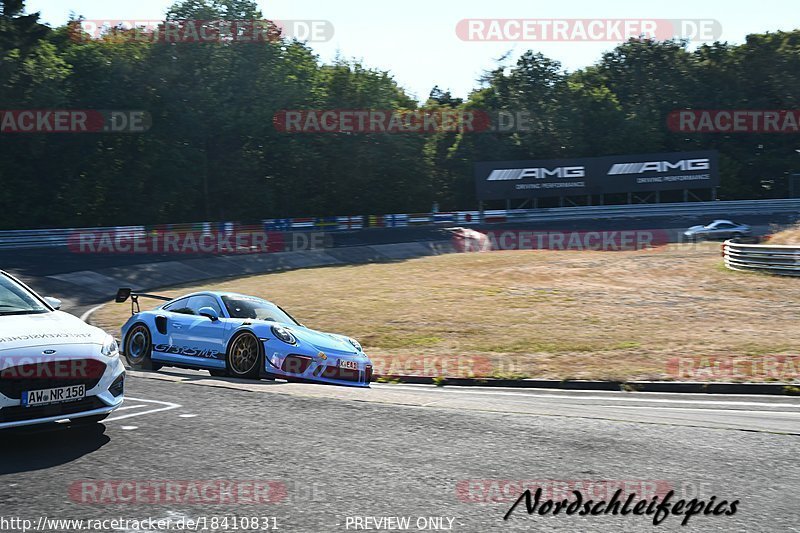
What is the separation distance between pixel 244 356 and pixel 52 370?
195 inches

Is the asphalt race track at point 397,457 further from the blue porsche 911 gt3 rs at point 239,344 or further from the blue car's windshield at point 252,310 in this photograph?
the blue car's windshield at point 252,310

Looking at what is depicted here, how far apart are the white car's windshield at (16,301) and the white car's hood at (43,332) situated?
152mm

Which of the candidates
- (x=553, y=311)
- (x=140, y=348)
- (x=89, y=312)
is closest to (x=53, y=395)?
(x=140, y=348)

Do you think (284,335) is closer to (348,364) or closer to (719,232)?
(348,364)

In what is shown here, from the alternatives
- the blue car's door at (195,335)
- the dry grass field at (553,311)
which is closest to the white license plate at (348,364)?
the blue car's door at (195,335)

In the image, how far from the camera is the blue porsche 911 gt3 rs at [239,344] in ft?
36.9

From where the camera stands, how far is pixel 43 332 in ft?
22.4

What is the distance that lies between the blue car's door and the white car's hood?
4204 mm

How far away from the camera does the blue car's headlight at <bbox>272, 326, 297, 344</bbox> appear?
36.9ft

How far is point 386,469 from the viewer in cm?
612

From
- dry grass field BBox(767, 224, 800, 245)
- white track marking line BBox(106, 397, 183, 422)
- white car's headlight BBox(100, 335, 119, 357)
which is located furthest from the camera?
dry grass field BBox(767, 224, 800, 245)

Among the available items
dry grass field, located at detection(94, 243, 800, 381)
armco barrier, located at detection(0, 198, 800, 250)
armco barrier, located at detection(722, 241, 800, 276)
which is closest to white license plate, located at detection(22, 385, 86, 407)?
dry grass field, located at detection(94, 243, 800, 381)

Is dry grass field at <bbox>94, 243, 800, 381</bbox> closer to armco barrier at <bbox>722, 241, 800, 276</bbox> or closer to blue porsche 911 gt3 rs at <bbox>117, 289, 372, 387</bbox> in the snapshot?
armco barrier at <bbox>722, 241, 800, 276</bbox>

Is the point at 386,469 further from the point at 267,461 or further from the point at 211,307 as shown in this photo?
the point at 211,307
